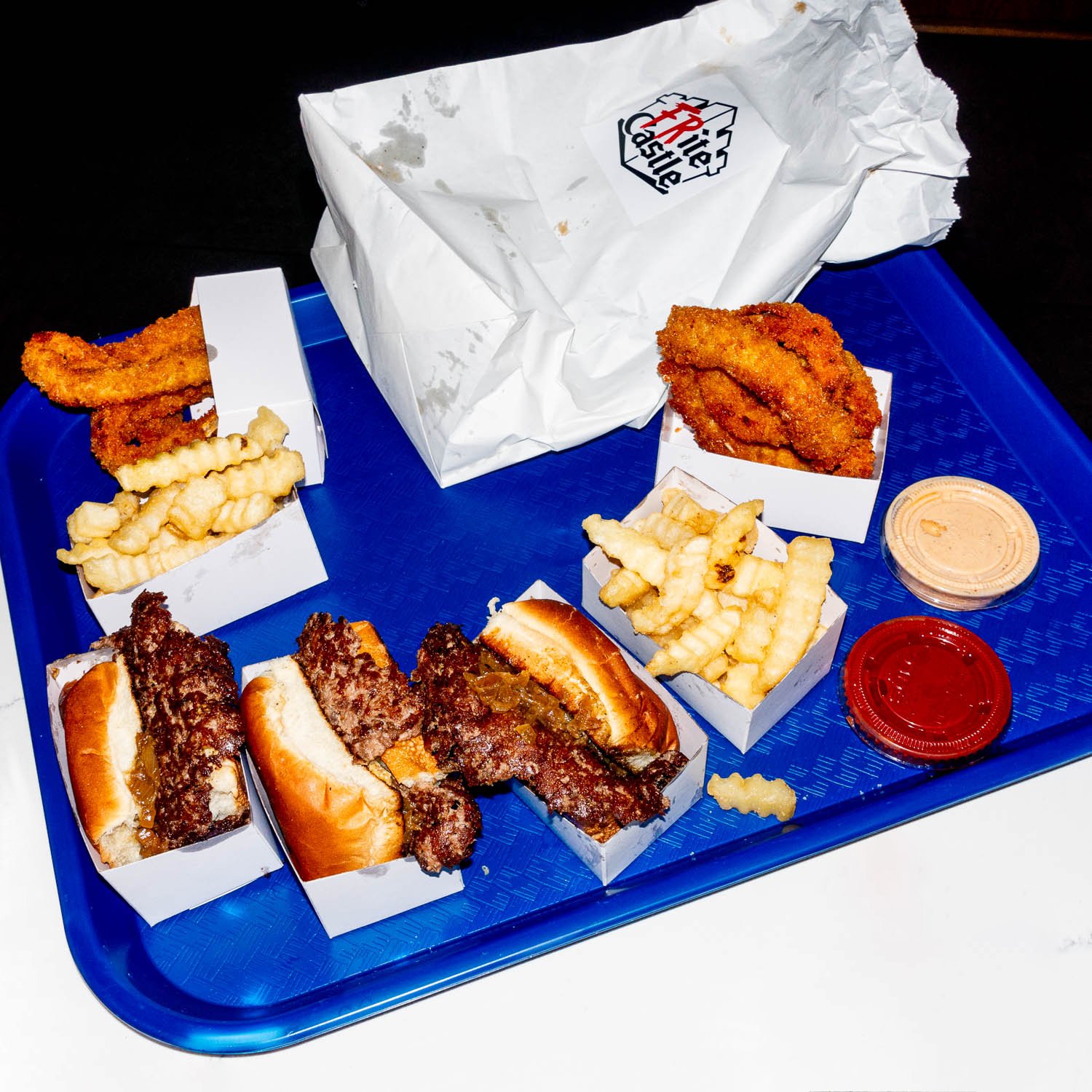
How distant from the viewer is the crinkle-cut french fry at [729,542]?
7.57 feet

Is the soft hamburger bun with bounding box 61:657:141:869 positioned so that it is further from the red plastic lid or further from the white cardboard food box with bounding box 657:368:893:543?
the red plastic lid

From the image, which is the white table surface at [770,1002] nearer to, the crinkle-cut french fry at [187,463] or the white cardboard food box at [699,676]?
the white cardboard food box at [699,676]

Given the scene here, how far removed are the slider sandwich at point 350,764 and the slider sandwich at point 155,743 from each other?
0.08m

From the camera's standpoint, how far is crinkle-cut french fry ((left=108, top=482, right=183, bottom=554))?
2.41m

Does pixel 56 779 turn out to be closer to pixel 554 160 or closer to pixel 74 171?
pixel 554 160

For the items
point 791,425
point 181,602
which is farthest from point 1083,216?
point 181,602

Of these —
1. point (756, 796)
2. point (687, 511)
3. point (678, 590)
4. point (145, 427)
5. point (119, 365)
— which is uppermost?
point (119, 365)

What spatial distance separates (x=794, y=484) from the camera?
262 centimetres

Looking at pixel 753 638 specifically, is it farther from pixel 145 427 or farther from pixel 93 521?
pixel 145 427

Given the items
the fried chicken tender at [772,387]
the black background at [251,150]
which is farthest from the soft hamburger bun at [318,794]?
the black background at [251,150]

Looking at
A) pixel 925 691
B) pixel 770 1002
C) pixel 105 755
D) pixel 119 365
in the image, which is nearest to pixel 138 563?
pixel 105 755

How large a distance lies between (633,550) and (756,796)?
0.59 m

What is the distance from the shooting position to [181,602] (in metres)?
2.56

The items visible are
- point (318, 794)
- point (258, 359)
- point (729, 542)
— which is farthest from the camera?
point (258, 359)
